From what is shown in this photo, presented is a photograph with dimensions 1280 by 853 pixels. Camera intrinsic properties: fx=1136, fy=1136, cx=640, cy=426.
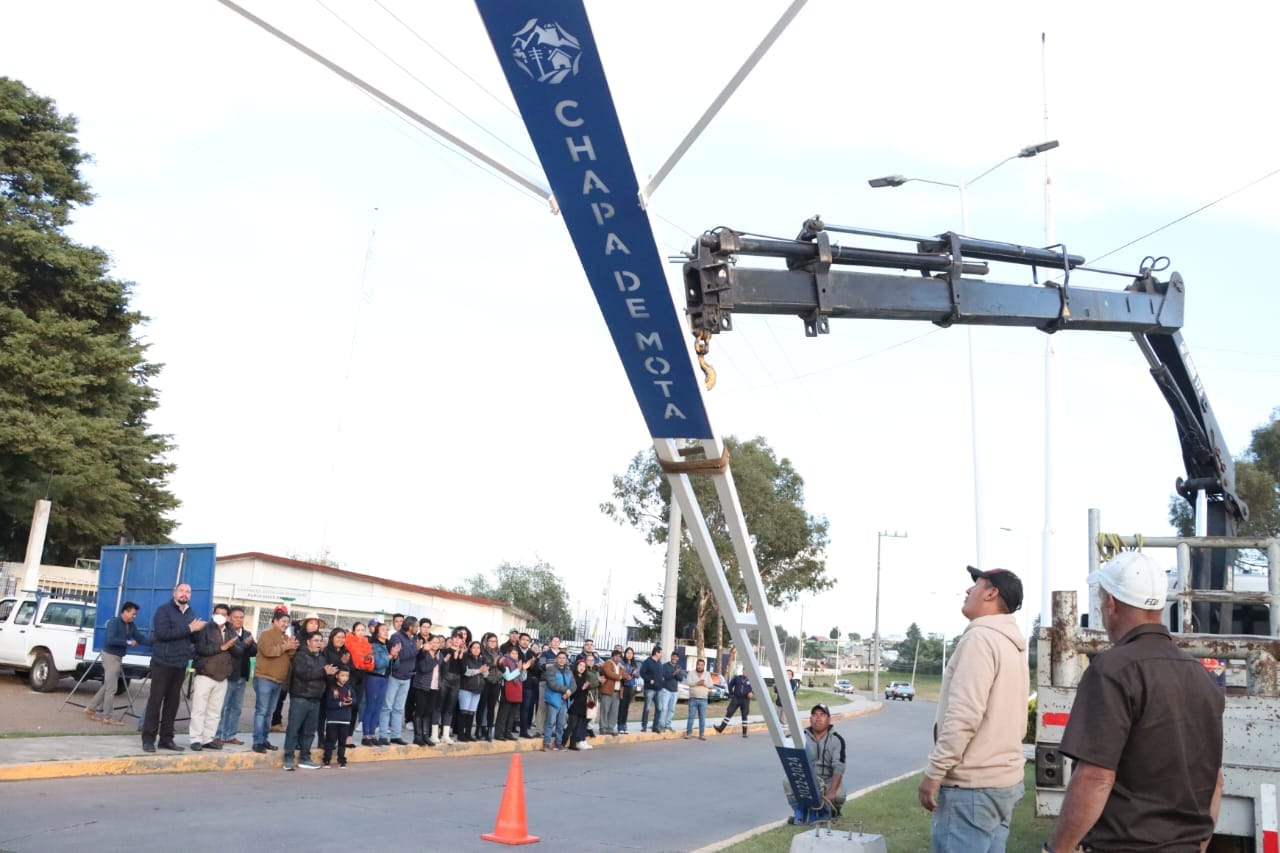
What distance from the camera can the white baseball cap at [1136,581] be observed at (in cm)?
386

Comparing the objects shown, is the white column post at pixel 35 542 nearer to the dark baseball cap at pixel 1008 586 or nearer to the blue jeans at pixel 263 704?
the blue jeans at pixel 263 704

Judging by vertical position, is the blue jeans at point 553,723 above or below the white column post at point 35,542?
below

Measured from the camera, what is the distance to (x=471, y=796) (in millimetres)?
12992

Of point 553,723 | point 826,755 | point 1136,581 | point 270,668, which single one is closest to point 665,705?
point 553,723

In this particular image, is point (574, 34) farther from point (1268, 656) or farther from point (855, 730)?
point (855, 730)

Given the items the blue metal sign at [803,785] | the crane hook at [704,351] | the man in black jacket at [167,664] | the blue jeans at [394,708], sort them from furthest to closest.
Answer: the blue jeans at [394,708] < the man in black jacket at [167,664] < the blue metal sign at [803,785] < the crane hook at [704,351]

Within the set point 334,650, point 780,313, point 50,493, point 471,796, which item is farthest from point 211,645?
point 50,493

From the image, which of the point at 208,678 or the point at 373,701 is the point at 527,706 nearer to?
the point at 373,701

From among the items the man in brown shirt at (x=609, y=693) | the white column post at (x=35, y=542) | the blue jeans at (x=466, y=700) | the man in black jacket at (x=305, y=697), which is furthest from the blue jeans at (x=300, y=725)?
the white column post at (x=35, y=542)

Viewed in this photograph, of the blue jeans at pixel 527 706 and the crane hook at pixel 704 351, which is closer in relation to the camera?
the crane hook at pixel 704 351

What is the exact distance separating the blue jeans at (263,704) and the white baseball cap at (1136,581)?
42.0ft

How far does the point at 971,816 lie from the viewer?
208 inches

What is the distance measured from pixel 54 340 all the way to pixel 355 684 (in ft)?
66.6

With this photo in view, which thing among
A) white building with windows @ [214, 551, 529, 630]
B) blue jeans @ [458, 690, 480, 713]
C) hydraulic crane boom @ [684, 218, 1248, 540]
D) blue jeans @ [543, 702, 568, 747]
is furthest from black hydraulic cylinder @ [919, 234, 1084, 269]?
white building with windows @ [214, 551, 529, 630]
